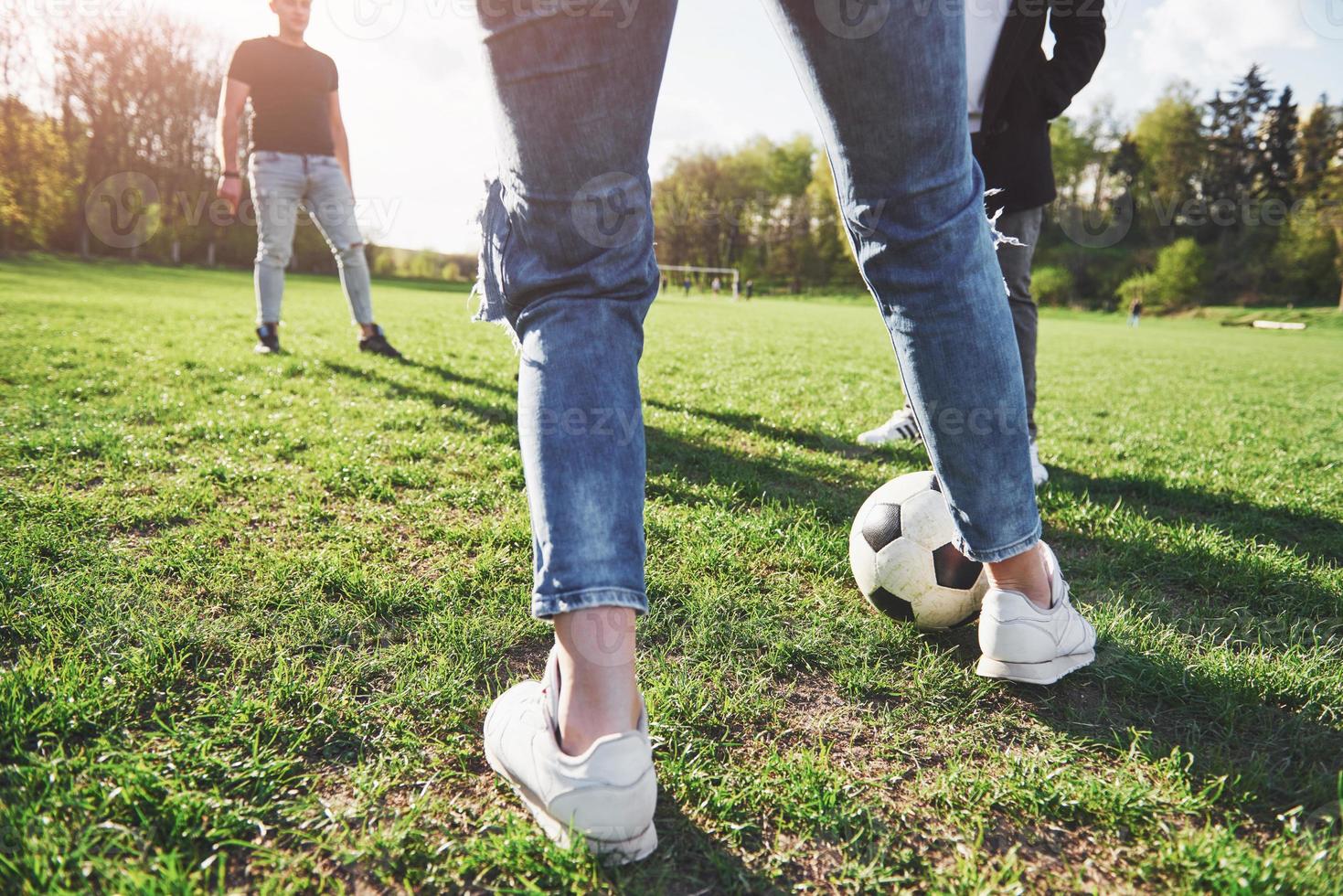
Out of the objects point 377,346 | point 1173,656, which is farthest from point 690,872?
point 377,346

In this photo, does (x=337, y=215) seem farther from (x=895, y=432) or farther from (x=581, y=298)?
(x=581, y=298)

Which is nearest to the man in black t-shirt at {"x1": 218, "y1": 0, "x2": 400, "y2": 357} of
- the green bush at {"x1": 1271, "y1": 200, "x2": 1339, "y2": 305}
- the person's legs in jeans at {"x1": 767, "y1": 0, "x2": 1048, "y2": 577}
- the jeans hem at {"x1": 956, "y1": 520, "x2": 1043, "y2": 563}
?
the person's legs in jeans at {"x1": 767, "y1": 0, "x2": 1048, "y2": 577}

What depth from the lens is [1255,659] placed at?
1999 mm

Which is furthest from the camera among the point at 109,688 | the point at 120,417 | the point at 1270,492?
A: the point at 120,417

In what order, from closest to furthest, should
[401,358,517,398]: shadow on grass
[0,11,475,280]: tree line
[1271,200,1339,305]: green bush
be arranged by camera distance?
[401,358,517,398]: shadow on grass → [0,11,475,280]: tree line → [1271,200,1339,305]: green bush

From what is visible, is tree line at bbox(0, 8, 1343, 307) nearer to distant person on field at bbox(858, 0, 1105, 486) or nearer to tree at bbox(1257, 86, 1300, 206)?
tree at bbox(1257, 86, 1300, 206)

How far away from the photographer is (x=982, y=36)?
3.28m

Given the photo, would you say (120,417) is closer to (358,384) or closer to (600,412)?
(358,384)

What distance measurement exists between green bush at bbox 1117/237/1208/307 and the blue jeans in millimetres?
64734

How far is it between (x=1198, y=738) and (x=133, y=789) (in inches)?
92.1

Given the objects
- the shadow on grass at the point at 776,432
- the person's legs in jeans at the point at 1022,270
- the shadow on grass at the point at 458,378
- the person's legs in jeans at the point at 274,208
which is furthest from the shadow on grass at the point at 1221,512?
the person's legs in jeans at the point at 274,208

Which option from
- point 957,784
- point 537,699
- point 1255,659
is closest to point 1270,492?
point 1255,659

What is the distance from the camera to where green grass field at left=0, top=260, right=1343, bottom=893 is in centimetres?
132

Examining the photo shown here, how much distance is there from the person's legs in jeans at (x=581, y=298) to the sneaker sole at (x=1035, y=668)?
1.03 meters
